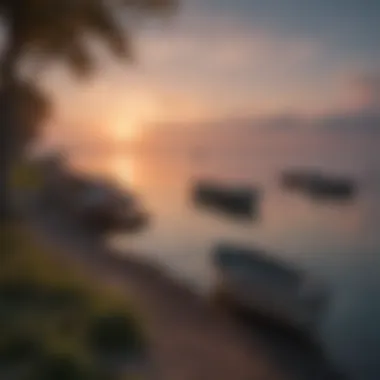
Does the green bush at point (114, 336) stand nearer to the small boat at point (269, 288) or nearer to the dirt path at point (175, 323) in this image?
the dirt path at point (175, 323)

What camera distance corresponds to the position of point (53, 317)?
0.80 m

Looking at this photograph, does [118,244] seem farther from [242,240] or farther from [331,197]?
[331,197]

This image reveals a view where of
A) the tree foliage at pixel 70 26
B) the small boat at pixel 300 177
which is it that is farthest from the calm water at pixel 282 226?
the tree foliage at pixel 70 26

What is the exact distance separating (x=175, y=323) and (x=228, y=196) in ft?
0.60

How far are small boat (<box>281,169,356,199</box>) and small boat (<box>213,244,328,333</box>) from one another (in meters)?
0.10

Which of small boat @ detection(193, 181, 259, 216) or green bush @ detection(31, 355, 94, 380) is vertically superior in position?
small boat @ detection(193, 181, 259, 216)

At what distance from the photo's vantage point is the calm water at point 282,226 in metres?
0.83

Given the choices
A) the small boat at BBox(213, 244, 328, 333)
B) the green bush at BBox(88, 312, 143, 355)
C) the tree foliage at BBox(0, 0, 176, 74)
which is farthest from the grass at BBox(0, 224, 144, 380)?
the tree foliage at BBox(0, 0, 176, 74)

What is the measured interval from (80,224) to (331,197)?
34 centimetres

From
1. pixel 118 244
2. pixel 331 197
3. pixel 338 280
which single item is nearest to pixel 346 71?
pixel 331 197

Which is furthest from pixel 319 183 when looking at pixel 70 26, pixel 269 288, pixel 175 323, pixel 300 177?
pixel 70 26

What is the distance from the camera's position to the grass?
2.58ft

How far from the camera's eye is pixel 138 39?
2.72 ft

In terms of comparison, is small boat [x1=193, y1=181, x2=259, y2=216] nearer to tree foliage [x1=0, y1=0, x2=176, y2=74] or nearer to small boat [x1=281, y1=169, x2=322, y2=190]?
small boat [x1=281, y1=169, x2=322, y2=190]
